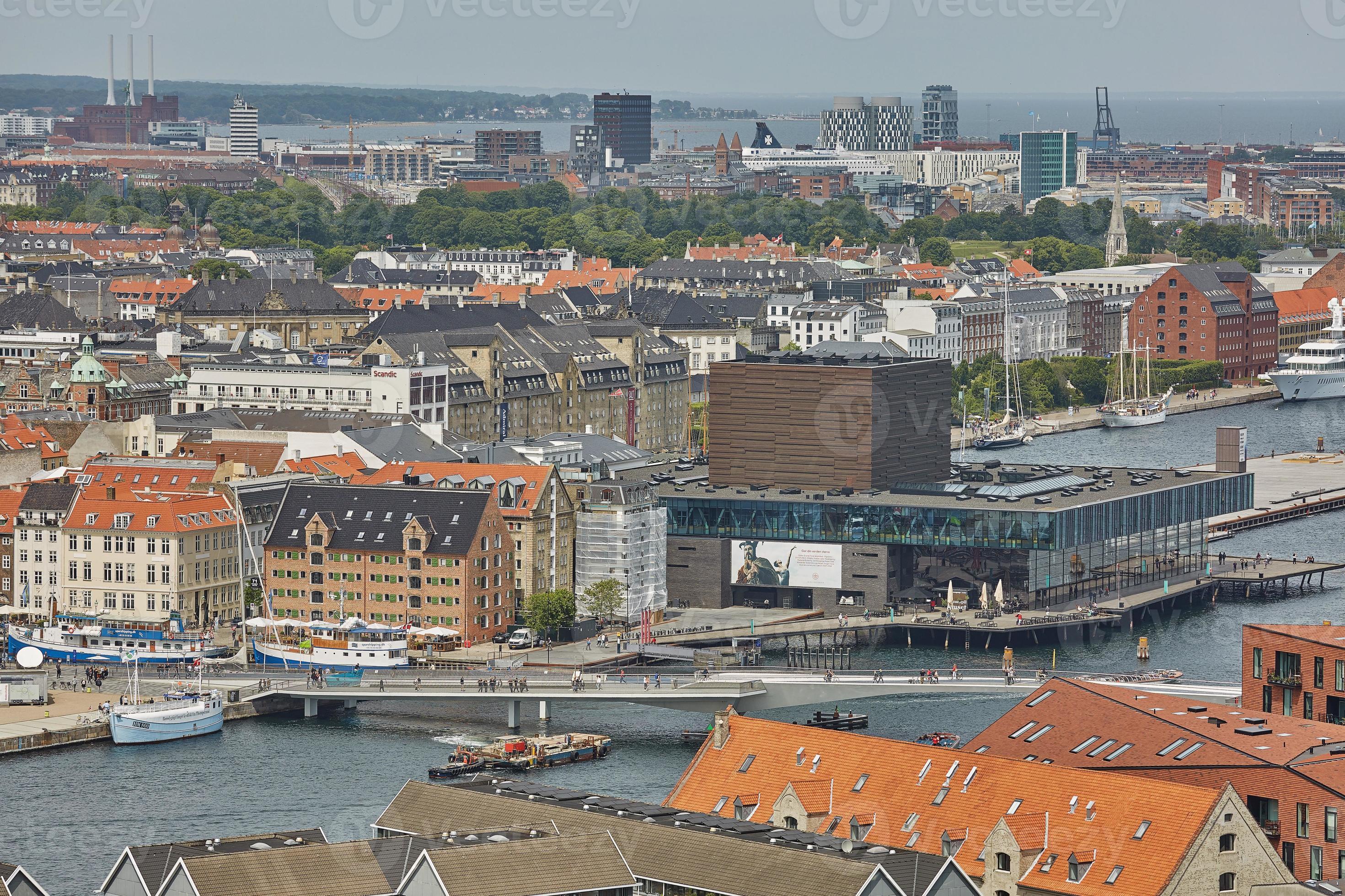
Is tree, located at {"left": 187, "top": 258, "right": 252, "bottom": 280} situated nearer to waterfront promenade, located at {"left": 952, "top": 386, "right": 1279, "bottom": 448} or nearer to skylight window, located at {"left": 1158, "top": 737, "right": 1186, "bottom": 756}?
waterfront promenade, located at {"left": 952, "top": 386, "right": 1279, "bottom": 448}

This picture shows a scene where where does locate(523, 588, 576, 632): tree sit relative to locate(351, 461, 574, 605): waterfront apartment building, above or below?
below

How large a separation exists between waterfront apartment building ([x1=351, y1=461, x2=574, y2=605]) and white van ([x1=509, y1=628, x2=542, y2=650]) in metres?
1.83

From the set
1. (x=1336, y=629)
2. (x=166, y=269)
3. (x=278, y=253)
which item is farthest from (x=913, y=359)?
(x=278, y=253)

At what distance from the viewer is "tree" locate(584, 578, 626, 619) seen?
76.4m

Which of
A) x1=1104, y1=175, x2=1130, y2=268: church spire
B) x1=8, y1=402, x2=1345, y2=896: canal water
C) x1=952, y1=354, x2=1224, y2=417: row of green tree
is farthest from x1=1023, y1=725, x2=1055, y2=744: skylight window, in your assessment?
x1=1104, y1=175, x2=1130, y2=268: church spire

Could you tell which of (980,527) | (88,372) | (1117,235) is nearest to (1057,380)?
(88,372)

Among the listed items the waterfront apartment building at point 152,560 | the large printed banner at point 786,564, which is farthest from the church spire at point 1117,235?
the waterfront apartment building at point 152,560

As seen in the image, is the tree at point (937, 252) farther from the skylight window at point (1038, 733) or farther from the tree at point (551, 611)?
the skylight window at point (1038, 733)

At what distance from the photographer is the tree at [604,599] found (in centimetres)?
7638

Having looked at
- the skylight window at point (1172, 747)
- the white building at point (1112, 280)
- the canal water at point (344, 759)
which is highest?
the white building at point (1112, 280)

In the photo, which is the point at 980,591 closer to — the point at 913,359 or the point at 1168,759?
the point at 913,359

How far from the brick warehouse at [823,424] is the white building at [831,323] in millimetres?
44145

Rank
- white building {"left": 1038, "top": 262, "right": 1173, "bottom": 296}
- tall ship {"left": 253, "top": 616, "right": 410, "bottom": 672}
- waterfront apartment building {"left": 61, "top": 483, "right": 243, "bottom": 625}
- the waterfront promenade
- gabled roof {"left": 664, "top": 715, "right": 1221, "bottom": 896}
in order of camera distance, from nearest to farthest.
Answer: gabled roof {"left": 664, "top": 715, "right": 1221, "bottom": 896} < tall ship {"left": 253, "top": 616, "right": 410, "bottom": 672} < waterfront apartment building {"left": 61, "top": 483, "right": 243, "bottom": 625} < the waterfront promenade < white building {"left": 1038, "top": 262, "right": 1173, "bottom": 296}

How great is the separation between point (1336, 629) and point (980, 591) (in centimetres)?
2969
